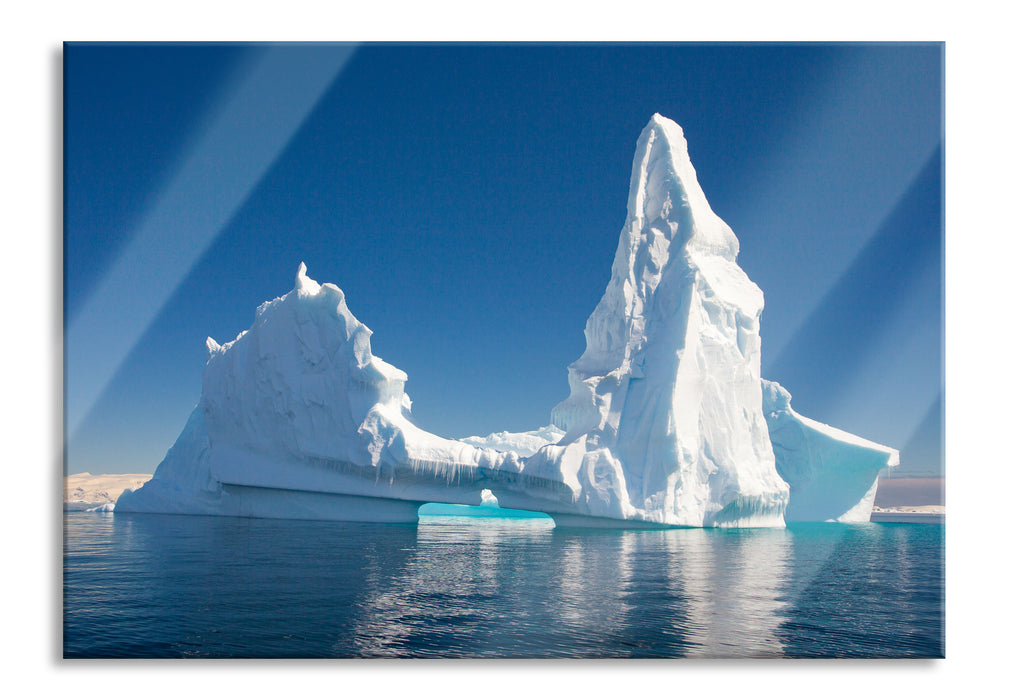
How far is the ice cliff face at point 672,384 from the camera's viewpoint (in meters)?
14.2

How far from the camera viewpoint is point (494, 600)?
701cm

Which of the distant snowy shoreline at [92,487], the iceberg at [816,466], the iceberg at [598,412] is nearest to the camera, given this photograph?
the distant snowy shoreline at [92,487]

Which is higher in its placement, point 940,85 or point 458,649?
point 940,85

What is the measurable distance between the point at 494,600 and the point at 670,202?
1146 cm

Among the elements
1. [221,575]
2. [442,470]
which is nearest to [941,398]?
[221,575]

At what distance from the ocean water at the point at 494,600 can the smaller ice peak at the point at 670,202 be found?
22.4 ft

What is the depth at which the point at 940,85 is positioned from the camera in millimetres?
6137

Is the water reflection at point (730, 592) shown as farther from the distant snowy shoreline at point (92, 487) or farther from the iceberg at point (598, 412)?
the distant snowy shoreline at point (92, 487)

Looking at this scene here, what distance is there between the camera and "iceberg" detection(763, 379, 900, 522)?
18.9 metres

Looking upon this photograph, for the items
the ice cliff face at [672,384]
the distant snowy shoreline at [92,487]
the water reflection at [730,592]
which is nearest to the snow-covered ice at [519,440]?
the ice cliff face at [672,384]

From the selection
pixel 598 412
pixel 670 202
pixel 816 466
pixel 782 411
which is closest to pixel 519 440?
pixel 782 411
